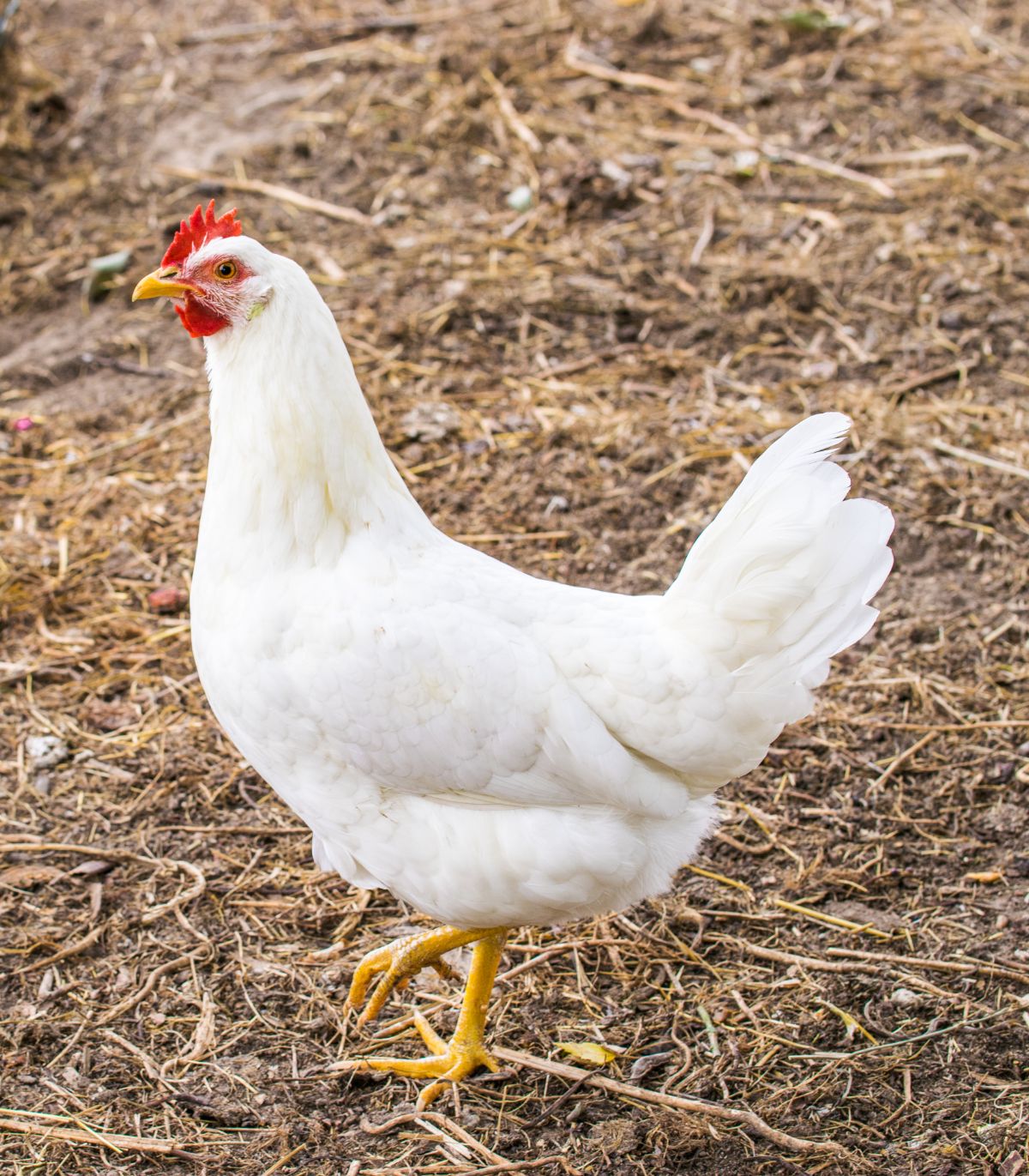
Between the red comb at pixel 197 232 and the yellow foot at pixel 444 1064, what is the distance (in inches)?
80.4

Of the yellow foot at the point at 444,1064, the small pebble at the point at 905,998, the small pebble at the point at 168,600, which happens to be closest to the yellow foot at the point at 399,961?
the yellow foot at the point at 444,1064

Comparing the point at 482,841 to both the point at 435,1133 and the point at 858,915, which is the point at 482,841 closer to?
the point at 435,1133

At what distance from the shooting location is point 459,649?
277 cm

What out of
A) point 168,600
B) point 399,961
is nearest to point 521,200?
point 168,600

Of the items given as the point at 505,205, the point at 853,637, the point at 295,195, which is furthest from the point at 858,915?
the point at 295,195

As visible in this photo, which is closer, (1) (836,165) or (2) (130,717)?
(2) (130,717)

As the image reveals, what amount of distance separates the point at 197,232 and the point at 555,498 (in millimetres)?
2346

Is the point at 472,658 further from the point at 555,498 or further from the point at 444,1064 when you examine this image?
the point at 555,498

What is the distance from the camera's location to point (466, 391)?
18.1ft

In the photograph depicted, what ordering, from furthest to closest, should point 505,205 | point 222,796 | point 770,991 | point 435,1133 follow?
point 505,205 → point 222,796 → point 770,991 → point 435,1133

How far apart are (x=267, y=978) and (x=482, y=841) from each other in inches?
39.0

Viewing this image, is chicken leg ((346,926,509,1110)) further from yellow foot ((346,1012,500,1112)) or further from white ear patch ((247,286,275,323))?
white ear patch ((247,286,275,323))

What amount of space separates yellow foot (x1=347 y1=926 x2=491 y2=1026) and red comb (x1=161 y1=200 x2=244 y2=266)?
178cm

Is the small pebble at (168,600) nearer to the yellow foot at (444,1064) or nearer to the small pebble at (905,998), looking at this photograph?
the yellow foot at (444,1064)
